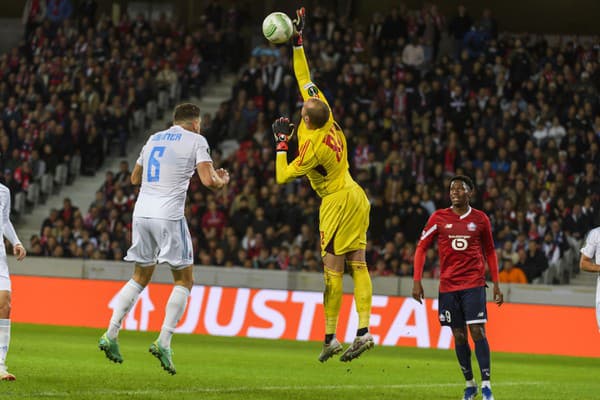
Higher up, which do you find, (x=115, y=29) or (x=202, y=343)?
(x=115, y=29)

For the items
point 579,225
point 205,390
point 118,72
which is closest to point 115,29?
point 118,72

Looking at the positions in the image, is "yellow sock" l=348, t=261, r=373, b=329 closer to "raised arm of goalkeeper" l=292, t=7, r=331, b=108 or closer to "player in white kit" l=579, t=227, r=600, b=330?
"raised arm of goalkeeper" l=292, t=7, r=331, b=108

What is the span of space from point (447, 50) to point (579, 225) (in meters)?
7.58

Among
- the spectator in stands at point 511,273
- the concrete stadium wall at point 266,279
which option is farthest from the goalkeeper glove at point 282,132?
the spectator in stands at point 511,273

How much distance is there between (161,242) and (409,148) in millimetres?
15148

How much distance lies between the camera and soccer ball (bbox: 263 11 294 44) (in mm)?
12125

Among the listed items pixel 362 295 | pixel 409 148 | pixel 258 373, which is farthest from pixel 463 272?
pixel 409 148

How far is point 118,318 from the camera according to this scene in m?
11.3

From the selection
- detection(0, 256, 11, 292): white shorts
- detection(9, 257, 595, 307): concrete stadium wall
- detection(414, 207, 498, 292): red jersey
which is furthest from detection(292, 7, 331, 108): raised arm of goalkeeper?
detection(9, 257, 595, 307): concrete stadium wall

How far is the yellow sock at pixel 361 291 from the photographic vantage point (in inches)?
465

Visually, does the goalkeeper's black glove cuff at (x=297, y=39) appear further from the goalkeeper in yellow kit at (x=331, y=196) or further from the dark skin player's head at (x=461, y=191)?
the dark skin player's head at (x=461, y=191)

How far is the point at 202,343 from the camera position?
1928 cm

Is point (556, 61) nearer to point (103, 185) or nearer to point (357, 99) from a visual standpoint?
point (357, 99)

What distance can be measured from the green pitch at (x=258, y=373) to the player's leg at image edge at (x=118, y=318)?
322mm
